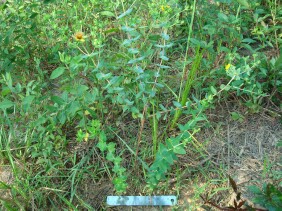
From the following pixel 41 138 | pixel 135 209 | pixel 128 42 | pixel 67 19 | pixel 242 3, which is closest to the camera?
pixel 128 42

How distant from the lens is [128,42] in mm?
2033

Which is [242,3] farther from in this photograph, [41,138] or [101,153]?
[41,138]

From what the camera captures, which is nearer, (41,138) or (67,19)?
(41,138)

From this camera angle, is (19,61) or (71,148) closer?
(71,148)

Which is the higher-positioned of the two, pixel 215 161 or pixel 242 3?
pixel 242 3

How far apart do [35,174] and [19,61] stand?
0.75 metres

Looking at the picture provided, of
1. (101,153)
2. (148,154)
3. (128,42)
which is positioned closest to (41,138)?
(101,153)

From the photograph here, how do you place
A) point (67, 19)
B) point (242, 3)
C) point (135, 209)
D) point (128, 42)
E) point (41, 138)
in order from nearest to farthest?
point (128, 42), point (135, 209), point (41, 138), point (242, 3), point (67, 19)

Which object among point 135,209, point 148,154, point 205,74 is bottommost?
point 135,209

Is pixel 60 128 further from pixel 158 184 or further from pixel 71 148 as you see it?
pixel 158 184

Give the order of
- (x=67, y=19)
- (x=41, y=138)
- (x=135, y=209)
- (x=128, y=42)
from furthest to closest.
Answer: (x=67, y=19) → (x=41, y=138) → (x=135, y=209) → (x=128, y=42)

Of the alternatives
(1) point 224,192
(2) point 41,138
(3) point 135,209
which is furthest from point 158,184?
(2) point 41,138

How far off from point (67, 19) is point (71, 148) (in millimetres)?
1057

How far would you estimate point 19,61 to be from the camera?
2.63m
